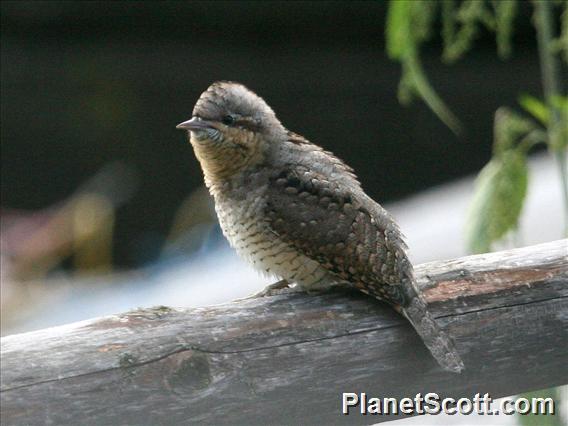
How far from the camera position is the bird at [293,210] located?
2.93m

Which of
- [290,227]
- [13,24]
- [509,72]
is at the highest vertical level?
[13,24]

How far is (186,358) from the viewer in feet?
8.05

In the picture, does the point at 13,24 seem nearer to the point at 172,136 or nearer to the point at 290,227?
the point at 172,136

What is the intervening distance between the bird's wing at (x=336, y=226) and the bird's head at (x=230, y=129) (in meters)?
0.19

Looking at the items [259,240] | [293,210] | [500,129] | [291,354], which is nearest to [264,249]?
[259,240]

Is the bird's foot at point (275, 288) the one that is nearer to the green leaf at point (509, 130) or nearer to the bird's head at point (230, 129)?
the bird's head at point (230, 129)

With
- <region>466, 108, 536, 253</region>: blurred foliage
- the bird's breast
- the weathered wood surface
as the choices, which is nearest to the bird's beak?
the bird's breast

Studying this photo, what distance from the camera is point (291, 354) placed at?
2.54 m

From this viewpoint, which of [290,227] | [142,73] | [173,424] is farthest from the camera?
[142,73]

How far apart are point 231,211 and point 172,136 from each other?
6557 millimetres

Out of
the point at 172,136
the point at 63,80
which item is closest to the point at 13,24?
the point at 63,80

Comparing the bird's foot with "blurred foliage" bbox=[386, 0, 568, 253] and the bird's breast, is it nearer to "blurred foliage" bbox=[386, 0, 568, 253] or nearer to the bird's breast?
the bird's breast

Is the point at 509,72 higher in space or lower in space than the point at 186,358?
higher

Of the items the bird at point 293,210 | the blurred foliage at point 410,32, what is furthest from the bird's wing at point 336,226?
the blurred foliage at point 410,32
